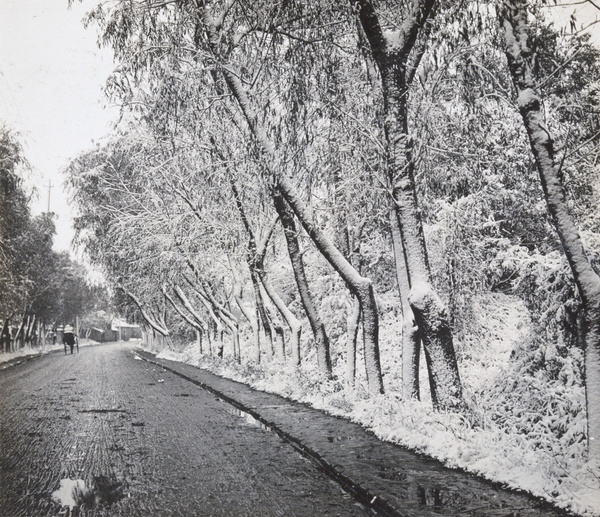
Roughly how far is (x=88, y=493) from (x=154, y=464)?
3.79ft

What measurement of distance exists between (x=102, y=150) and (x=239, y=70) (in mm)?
14822

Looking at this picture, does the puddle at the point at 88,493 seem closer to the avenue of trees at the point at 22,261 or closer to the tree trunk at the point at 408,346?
the tree trunk at the point at 408,346

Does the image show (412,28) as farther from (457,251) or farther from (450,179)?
(457,251)

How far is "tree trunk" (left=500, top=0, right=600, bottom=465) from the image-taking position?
517cm

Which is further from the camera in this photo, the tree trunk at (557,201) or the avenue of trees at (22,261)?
the avenue of trees at (22,261)

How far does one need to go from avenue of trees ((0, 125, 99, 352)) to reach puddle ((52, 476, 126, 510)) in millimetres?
14149

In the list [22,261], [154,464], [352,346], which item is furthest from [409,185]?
[22,261]

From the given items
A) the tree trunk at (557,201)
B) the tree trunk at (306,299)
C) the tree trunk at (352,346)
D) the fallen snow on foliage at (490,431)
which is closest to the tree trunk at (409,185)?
the fallen snow on foliage at (490,431)

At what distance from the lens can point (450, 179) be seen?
11336 millimetres

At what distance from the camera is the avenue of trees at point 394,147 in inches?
282

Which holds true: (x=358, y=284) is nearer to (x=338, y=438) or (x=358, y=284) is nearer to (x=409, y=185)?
(x=409, y=185)

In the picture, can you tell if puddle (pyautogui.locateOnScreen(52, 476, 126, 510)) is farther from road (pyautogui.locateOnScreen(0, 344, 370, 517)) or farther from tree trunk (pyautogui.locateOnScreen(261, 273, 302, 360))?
tree trunk (pyautogui.locateOnScreen(261, 273, 302, 360))

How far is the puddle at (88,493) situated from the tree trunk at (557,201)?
461 cm

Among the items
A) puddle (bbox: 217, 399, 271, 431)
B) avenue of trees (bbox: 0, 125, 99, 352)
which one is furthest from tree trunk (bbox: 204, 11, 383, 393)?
avenue of trees (bbox: 0, 125, 99, 352)
